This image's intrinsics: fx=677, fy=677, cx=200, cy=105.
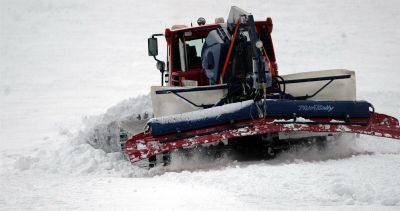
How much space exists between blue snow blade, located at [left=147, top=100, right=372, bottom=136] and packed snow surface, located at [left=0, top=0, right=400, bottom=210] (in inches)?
18.0

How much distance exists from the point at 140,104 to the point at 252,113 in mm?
4893

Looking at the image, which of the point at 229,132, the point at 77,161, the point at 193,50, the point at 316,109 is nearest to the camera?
the point at 229,132

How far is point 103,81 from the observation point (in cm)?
1847

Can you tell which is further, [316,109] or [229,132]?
[316,109]

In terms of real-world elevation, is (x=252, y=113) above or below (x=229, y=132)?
above

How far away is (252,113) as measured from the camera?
6.96 metres

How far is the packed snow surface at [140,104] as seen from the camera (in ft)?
17.6

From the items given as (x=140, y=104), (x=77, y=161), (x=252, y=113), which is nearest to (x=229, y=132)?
(x=252, y=113)

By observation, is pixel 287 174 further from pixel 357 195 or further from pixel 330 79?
pixel 330 79

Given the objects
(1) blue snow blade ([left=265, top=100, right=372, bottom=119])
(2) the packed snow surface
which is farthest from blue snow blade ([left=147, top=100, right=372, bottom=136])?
(2) the packed snow surface

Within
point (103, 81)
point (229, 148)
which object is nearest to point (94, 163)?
point (229, 148)

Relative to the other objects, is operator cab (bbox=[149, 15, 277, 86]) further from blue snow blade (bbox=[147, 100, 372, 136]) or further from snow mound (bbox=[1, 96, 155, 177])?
blue snow blade (bbox=[147, 100, 372, 136])

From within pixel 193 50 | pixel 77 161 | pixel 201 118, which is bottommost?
pixel 77 161

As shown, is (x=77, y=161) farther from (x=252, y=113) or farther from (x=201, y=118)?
(x=252, y=113)
